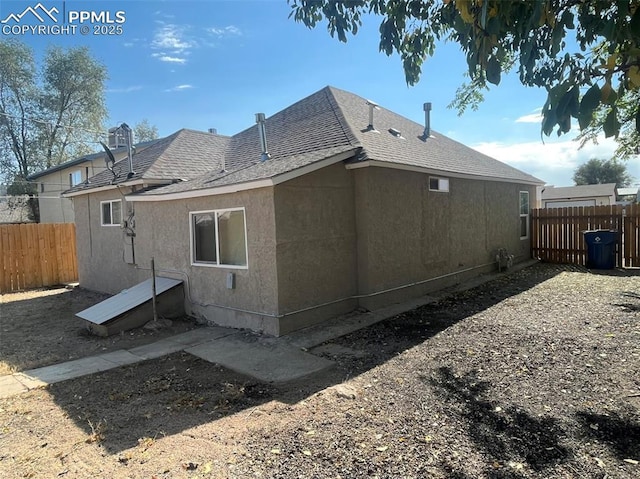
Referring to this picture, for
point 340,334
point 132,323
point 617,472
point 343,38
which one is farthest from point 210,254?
point 617,472

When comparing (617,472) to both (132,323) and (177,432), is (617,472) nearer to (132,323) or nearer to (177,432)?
(177,432)

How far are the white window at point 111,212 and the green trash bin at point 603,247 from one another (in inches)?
575

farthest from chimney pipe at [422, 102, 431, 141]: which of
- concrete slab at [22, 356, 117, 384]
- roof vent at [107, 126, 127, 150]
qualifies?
roof vent at [107, 126, 127, 150]

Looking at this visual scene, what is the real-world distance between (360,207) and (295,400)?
4550 mm

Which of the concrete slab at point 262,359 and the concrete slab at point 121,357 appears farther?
the concrete slab at point 121,357

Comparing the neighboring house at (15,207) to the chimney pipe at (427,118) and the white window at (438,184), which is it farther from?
the white window at (438,184)

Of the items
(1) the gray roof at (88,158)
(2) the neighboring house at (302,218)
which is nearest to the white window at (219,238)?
(2) the neighboring house at (302,218)

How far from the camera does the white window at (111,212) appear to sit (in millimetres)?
11727

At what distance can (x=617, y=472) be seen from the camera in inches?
120

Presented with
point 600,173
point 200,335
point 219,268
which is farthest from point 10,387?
point 600,173

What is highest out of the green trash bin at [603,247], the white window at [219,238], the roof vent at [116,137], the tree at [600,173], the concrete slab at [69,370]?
the tree at [600,173]

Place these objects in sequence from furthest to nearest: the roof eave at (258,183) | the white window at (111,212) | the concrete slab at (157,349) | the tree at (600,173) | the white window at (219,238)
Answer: the tree at (600,173)
the white window at (111,212)
the white window at (219,238)
the roof eave at (258,183)
the concrete slab at (157,349)

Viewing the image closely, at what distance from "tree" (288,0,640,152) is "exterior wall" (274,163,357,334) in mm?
2979

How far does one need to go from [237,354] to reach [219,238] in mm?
2574
